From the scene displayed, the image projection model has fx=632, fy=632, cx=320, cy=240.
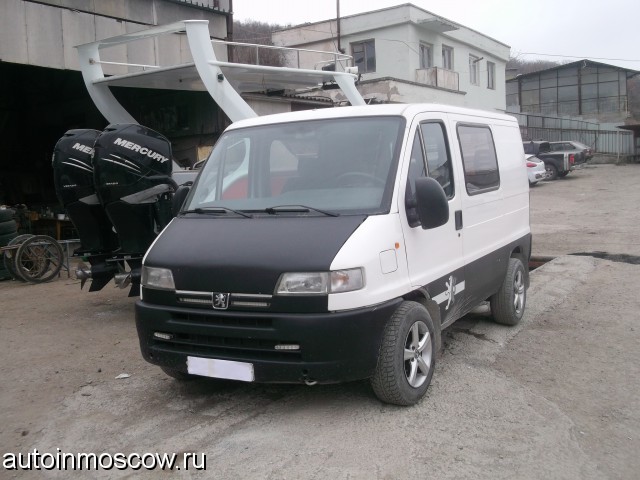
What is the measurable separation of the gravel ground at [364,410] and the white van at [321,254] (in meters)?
0.33

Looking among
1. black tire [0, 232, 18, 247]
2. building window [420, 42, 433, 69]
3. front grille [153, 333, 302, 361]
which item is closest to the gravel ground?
front grille [153, 333, 302, 361]

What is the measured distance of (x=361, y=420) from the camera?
416cm

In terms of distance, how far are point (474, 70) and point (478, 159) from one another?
3043cm

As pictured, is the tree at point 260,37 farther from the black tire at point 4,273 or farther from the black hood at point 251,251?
the black hood at point 251,251

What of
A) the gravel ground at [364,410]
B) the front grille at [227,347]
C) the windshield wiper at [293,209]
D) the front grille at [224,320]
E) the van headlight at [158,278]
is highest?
the windshield wiper at [293,209]

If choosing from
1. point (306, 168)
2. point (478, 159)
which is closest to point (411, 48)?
point (478, 159)

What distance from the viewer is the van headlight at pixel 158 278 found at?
4336 mm

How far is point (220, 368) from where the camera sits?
13.7 feet

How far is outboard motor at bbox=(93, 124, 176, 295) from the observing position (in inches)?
261

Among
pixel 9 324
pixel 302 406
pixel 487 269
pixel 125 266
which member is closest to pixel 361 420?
pixel 302 406

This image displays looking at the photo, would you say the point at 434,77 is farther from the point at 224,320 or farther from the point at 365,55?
the point at 224,320

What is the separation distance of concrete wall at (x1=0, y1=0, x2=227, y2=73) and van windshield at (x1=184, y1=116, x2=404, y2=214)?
7583mm

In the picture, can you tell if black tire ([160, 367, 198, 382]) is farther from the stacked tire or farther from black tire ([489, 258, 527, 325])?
the stacked tire

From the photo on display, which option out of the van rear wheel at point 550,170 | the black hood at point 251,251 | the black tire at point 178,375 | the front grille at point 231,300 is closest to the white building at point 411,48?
the van rear wheel at point 550,170
